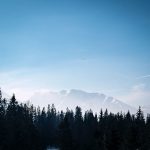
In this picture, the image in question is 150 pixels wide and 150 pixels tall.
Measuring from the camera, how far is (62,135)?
2739 inches

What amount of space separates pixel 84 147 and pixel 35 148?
1857 cm

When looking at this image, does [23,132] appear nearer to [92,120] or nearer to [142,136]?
[142,136]

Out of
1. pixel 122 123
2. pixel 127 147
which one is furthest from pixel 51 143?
pixel 127 147

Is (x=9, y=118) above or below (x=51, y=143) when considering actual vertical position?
above

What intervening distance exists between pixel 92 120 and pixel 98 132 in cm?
3395

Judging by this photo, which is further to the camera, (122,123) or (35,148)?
(122,123)

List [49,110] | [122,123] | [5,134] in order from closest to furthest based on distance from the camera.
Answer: [5,134] → [122,123] → [49,110]

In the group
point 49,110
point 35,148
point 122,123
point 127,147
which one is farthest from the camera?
point 49,110

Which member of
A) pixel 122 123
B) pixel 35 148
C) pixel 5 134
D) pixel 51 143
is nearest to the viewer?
pixel 5 134

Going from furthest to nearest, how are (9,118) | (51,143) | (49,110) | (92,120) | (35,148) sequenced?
(49,110), (51,143), (92,120), (35,148), (9,118)

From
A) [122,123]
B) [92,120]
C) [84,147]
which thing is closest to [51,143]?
[92,120]

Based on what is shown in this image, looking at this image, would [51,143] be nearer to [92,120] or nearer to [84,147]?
[92,120]

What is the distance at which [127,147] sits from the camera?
54.6 metres

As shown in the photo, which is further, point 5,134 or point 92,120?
point 92,120
